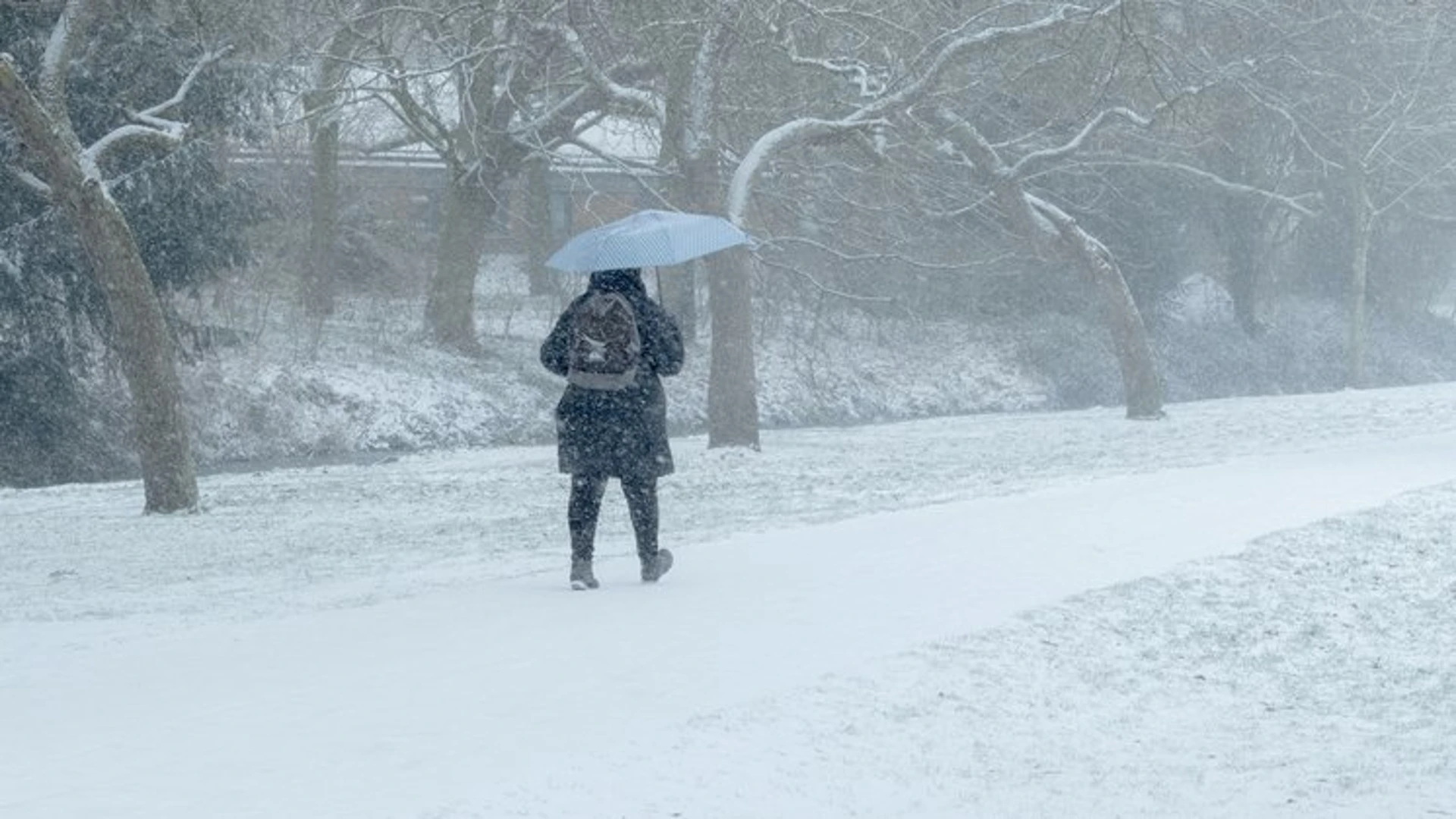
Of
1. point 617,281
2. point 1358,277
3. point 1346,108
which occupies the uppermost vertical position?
point 1346,108

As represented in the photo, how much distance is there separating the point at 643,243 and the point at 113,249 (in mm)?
9247

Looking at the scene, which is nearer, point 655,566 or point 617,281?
point 617,281

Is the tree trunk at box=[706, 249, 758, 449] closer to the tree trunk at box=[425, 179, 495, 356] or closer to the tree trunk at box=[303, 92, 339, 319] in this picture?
the tree trunk at box=[425, 179, 495, 356]

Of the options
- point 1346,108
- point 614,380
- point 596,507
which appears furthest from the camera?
point 1346,108

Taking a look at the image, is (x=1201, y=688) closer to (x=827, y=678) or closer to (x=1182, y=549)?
(x=827, y=678)

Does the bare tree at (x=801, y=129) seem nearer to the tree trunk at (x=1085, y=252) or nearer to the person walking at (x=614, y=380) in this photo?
the tree trunk at (x=1085, y=252)

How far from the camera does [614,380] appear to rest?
1301 centimetres

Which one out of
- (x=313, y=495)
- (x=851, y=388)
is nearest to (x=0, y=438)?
(x=313, y=495)

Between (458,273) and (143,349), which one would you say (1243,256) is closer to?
(458,273)

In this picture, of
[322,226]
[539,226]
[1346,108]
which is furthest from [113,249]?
[1346,108]

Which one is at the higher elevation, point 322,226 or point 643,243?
point 322,226

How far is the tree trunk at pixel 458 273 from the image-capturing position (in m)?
38.2

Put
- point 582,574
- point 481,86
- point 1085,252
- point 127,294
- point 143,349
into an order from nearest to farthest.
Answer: point 582,574
point 127,294
point 143,349
point 481,86
point 1085,252

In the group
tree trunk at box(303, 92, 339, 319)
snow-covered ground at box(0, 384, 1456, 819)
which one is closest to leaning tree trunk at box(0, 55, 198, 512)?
snow-covered ground at box(0, 384, 1456, 819)
